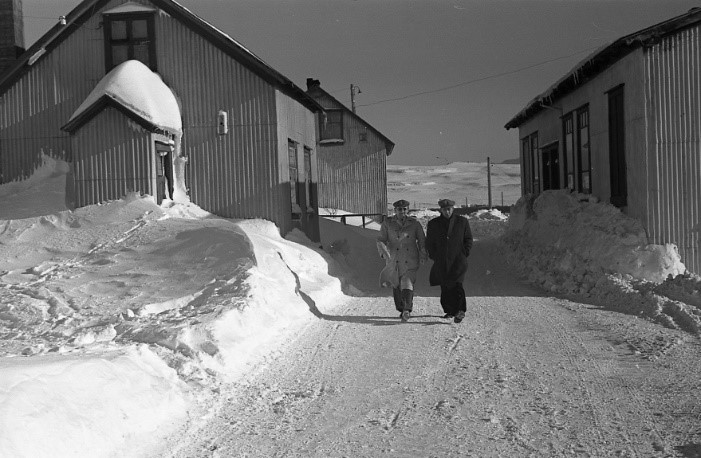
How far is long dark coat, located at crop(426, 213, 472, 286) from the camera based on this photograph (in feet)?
36.2

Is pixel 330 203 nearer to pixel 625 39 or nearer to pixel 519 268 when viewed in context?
pixel 519 268

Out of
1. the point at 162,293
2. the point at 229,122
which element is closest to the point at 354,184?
the point at 229,122

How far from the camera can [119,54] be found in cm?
1939

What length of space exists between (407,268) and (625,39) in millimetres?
6662

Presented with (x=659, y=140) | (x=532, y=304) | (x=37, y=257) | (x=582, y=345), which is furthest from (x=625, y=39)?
(x=37, y=257)

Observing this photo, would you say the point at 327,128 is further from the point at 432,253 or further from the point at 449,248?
the point at 449,248

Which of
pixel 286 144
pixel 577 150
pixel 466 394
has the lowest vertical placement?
pixel 466 394

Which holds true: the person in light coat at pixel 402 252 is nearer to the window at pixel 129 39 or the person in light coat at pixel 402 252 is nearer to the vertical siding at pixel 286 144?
the vertical siding at pixel 286 144

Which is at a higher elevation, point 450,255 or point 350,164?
point 350,164

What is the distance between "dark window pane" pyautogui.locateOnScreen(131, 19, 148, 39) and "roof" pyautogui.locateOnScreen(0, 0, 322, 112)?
0.60 metres

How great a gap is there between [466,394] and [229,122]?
44.9 feet

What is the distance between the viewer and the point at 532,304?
508 inches

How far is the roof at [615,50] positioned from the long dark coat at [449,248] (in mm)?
5824

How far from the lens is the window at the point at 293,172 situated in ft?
67.7
